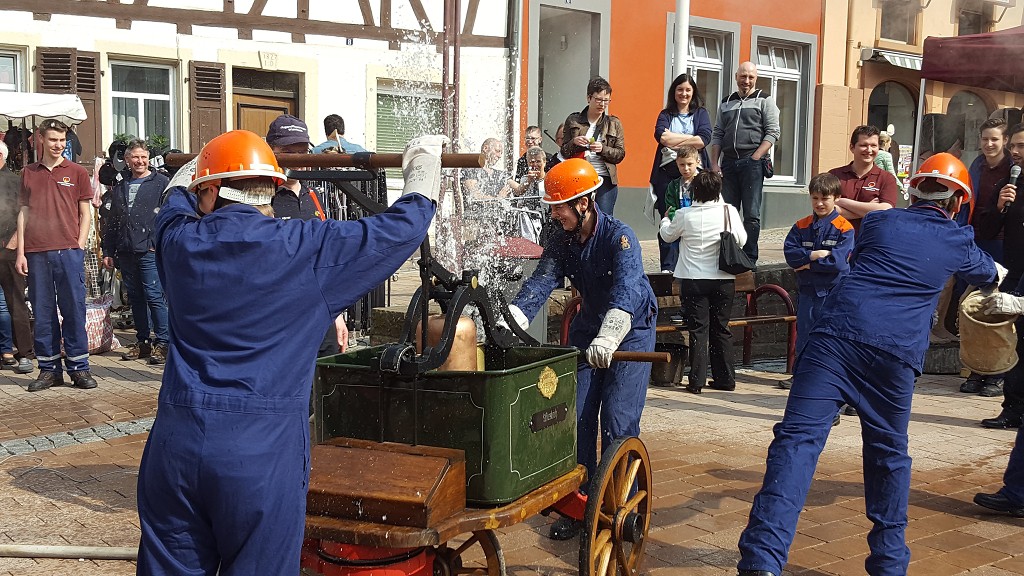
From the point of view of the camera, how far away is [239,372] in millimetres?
2867

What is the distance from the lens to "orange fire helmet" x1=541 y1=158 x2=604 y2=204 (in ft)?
15.7

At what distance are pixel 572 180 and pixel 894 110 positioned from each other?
62.8 ft

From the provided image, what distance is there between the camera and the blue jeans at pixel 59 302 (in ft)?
27.6

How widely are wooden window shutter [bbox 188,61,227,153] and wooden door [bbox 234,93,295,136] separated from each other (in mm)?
469

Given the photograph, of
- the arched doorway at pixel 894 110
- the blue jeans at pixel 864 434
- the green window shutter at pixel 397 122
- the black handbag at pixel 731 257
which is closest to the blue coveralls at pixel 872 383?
the blue jeans at pixel 864 434

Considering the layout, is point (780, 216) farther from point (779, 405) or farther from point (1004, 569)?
point (1004, 569)

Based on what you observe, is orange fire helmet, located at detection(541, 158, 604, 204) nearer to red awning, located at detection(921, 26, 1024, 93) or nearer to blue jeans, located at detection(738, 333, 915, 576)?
blue jeans, located at detection(738, 333, 915, 576)

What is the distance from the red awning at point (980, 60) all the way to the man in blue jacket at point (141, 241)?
8297 mm

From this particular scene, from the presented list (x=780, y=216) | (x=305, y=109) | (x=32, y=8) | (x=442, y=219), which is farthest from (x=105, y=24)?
(x=780, y=216)

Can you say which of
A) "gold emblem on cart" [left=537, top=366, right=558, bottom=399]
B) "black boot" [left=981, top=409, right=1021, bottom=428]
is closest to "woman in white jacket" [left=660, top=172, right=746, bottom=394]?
"black boot" [left=981, top=409, right=1021, bottom=428]

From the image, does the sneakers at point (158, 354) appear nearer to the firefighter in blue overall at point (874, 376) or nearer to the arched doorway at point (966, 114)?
the firefighter in blue overall at point (874, 376)

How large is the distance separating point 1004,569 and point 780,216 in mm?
15927

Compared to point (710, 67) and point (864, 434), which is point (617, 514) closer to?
point (864, 434)

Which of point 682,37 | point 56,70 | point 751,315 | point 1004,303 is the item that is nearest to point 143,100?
point 56,70
